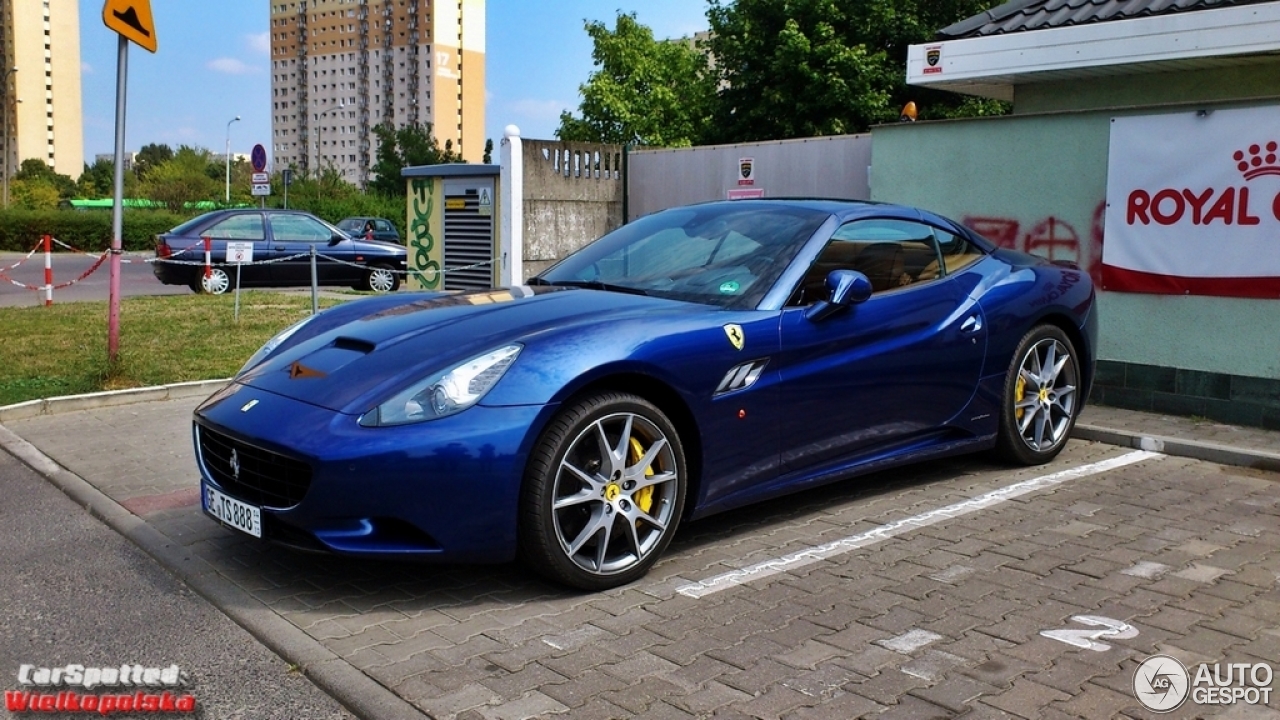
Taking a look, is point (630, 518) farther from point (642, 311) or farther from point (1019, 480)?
point (1019, 480)

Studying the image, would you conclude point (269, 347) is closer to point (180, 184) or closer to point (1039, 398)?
point (1039, 398)

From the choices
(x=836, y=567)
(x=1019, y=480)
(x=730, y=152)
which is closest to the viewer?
(x=836, y=567)

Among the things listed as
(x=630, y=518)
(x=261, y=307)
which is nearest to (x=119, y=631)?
(x=630, y=518)

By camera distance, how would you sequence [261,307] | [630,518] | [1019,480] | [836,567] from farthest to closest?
1. [261,307]
2. [1019,480]
3. [836,567]
4. [630,518]

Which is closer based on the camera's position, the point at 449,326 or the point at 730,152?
the point at 449,326

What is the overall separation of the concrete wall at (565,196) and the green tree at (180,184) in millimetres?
46842

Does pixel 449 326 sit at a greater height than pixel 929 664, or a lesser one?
greater

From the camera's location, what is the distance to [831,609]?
3.89 metres

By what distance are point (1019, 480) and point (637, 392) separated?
8.75 feet

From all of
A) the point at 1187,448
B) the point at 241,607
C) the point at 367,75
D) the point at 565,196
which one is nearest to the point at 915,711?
the point at 241,607

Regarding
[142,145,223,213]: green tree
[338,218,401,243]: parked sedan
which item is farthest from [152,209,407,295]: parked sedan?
[142,145,223,213]: green tree

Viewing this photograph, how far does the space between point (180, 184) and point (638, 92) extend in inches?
1104

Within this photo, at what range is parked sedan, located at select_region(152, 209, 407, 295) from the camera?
1769 centimetres

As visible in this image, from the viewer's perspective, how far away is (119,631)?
373 cm
